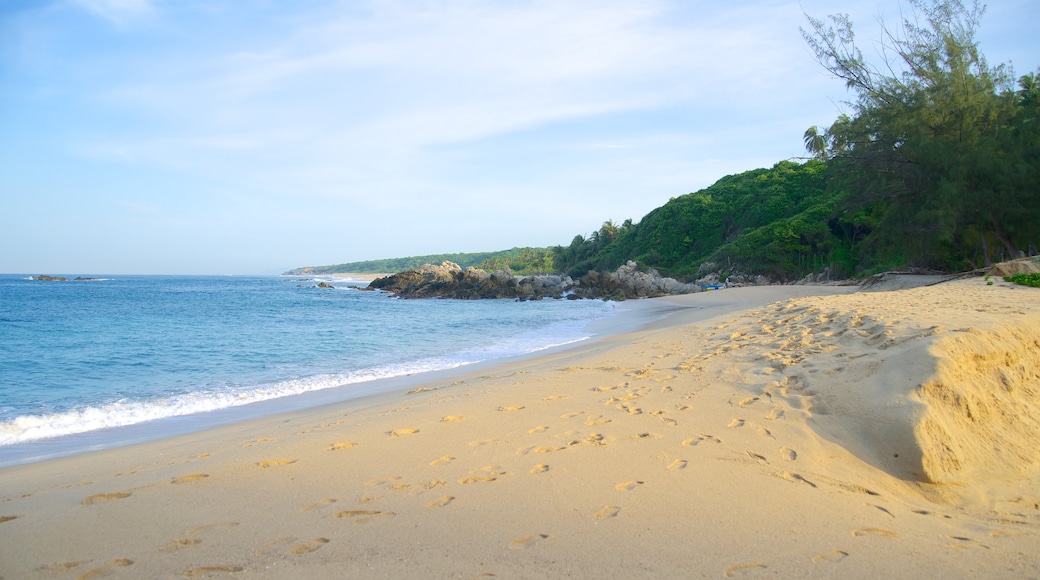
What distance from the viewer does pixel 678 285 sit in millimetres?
38250

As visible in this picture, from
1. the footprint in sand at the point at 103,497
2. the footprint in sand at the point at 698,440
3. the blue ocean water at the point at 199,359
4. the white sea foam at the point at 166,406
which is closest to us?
the footprint in sand at the point at 103,497

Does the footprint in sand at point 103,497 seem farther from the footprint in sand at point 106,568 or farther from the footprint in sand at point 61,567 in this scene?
the footprint in sand at point 106,568

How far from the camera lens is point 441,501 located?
346 cm

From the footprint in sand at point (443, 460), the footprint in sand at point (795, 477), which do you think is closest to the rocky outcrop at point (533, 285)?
A: the footprint in sand at point (443, 460)

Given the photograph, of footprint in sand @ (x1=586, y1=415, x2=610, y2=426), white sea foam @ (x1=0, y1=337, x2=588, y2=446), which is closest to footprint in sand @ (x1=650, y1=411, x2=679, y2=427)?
footprint in sand @ (x1=586, y1=415, x2=610, y2=426)

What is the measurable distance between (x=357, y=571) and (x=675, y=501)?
1.88 metres

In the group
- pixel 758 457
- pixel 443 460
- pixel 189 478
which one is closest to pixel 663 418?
pixel 758 457

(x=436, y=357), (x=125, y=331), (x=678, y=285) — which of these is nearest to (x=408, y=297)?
(x=678, y=285)

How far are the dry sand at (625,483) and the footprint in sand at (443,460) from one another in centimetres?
2

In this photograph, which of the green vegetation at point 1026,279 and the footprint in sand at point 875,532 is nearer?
the footprint in sand at point 875,532

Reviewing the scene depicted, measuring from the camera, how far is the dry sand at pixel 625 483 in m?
2.76

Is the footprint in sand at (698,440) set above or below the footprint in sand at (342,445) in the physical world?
above

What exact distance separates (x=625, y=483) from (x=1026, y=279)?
11.9 meters

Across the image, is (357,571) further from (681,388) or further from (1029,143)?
(1029,143)
